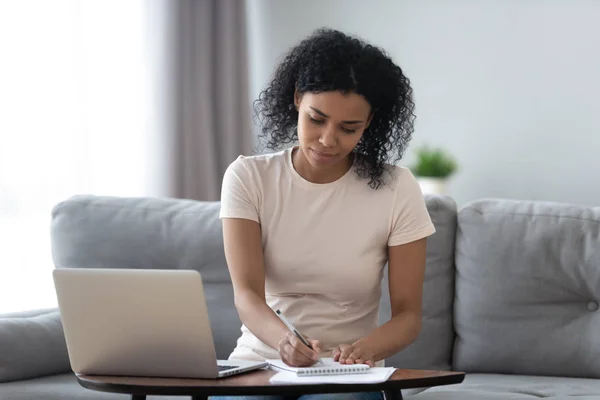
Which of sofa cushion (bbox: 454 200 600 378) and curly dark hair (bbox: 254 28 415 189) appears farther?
sofa cushion (bbox: 454 200 600 378)

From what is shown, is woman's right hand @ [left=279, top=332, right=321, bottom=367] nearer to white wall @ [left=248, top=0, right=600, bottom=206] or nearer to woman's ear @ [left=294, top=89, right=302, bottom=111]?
woman's ear @ [left=294, top=89, right=302, bottom=111]

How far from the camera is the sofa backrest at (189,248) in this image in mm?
2184

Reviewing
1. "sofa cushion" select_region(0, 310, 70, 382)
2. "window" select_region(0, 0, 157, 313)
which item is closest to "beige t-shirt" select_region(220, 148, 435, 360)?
"sofa cushion" select_region(0, 310, 70, 382)

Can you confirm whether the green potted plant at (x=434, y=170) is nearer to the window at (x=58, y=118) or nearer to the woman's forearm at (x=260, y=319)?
the window at (x=58, y=118)

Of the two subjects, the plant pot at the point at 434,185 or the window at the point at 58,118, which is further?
the plant pot at the point at 434,185

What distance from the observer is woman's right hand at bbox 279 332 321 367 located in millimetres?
1423

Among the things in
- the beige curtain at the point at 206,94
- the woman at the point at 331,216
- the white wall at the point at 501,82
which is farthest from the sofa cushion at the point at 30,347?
the white wall at the point at 501,82

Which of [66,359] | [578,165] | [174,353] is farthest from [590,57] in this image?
[174,353]

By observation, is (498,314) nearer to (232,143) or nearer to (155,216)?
(155,216)

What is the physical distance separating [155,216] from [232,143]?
4.80 feet

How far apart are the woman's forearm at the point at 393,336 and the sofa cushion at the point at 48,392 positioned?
0.54m

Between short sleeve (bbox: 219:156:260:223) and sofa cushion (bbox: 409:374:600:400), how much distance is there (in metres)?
0.56

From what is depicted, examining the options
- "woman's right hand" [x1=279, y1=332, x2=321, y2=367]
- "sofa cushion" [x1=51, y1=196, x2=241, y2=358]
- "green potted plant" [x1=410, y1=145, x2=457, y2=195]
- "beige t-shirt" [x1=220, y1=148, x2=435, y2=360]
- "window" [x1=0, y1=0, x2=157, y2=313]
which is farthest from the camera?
"green potted plant" [x1=410, y1=145, x2=457, y2=195]

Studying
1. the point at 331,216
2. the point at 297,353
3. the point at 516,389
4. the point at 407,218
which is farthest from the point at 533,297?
the point at 297,353
